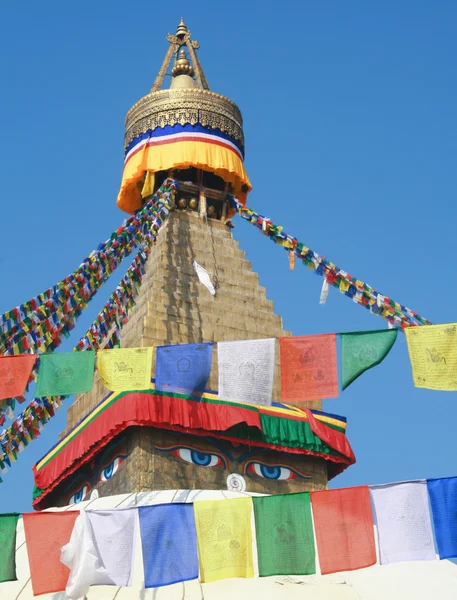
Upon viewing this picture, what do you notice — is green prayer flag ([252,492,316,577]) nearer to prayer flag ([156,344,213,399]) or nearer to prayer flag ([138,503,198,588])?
prayer flag ([138,503,198,588])

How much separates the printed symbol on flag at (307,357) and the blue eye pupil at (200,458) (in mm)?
3149

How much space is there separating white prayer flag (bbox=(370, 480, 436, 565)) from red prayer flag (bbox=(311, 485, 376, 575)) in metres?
0.11

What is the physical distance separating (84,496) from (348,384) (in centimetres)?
510

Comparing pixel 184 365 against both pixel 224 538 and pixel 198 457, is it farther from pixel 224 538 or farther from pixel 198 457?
pixel 198 457

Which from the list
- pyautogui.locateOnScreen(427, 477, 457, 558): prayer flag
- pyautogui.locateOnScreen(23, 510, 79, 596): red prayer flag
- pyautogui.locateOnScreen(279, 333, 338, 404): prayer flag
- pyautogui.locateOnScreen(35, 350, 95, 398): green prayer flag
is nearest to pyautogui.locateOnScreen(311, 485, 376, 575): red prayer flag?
pyautogui.locateOnScreen(427, 477, 457, 558): prayer flag

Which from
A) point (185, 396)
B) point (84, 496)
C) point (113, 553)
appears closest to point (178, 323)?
point (185, 396)

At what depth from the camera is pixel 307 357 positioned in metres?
12.0

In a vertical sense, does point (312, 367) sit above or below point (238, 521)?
above

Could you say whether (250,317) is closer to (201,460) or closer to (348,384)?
(201,460)

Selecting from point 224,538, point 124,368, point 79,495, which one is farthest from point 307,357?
point 79,495

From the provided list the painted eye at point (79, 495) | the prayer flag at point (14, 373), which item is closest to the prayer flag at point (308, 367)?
the prayer flag at point (14, 373)

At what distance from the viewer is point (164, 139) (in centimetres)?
1830

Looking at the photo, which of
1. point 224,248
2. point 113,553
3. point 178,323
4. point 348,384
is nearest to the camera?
point 113,553

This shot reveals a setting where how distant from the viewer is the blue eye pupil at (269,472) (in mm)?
14930
